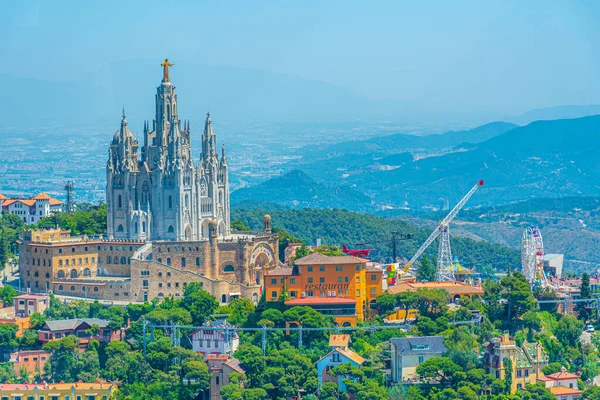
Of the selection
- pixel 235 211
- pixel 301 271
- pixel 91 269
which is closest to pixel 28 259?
pixel 91 269

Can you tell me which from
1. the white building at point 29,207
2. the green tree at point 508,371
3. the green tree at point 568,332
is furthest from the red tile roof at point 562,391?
the white building at point 29,207

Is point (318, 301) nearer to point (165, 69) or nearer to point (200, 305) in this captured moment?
point (200, 305)

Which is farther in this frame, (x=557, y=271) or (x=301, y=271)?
(x=557, y=271)

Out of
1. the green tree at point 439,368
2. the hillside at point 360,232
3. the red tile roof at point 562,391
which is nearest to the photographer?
the green tree at point 439,368

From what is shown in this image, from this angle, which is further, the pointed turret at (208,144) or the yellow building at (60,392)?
the pointed turret at (208,144)

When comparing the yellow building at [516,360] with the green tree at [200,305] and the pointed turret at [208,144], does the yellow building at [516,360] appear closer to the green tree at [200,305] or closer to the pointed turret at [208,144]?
the green tree at [200,305]

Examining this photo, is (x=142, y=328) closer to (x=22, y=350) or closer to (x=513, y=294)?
(x=22, y=350)

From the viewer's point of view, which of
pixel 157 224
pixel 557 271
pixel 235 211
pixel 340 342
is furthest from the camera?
pixel 235 211
